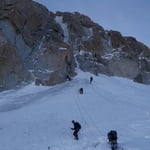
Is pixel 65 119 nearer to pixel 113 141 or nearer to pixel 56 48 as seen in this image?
pixel 113 141

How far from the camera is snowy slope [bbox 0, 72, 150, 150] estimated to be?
16.9 m

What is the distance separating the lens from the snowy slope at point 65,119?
1688cm

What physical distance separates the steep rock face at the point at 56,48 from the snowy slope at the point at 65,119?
326 centimetres

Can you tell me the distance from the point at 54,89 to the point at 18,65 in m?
5.52

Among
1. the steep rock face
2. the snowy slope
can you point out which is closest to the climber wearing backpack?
the snowy slope

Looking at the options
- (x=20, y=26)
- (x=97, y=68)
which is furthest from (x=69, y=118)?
(x=97, y=68)

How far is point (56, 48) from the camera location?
145ft

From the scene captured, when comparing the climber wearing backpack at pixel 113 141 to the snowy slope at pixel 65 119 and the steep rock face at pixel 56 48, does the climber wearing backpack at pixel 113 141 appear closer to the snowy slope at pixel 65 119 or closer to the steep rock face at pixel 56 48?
the snowy slope at pixel 65 119

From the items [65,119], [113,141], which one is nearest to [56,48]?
[65,119]

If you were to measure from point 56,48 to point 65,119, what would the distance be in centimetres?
2255

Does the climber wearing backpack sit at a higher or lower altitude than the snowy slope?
higher

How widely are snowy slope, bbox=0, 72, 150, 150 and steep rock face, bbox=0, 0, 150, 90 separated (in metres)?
3.26

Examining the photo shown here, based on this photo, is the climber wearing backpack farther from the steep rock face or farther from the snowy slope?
the steep rock face

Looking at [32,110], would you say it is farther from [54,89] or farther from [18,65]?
[18,65]
